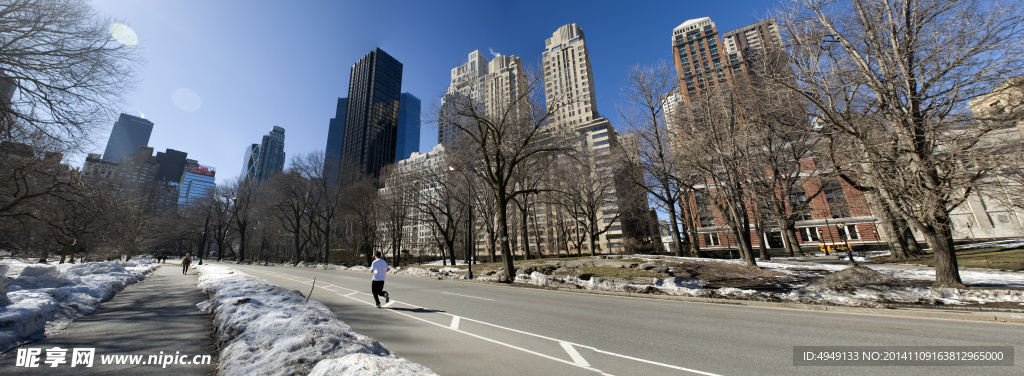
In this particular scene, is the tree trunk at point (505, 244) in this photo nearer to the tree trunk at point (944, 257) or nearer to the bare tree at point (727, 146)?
the bare tree at point (727, 146)

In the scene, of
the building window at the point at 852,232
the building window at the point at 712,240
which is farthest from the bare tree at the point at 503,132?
the building window at the point at 852,232

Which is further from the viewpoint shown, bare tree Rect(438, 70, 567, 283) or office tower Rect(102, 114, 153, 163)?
office tower Rect(102, 114, 153, 163)

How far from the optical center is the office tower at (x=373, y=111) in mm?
126188

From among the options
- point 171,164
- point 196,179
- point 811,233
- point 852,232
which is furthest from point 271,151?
point 852,232

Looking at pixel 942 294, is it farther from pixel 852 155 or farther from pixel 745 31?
pixel 745 31

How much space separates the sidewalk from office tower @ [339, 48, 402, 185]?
110 metres

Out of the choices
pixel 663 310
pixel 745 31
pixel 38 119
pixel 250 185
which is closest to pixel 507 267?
pixel 663 310

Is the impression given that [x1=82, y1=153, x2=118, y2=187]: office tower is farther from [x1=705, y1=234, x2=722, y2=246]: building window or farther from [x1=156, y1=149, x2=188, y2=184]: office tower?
[x1=156, y1=149, x2=188, y2=184]: office tower

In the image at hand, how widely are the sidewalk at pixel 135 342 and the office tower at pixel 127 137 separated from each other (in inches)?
6204

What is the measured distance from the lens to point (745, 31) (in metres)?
97.6

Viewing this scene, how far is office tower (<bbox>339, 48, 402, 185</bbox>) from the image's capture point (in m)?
126

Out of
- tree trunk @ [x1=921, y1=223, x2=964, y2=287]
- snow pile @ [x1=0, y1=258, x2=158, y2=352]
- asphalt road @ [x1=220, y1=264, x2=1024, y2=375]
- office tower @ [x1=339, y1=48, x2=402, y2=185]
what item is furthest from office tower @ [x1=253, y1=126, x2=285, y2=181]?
tree trunk @ [x1=921, y1=223, x2=964, y2=287]

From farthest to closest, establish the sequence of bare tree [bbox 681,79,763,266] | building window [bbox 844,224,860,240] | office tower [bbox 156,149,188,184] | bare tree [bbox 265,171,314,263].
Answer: office tower [bbox 156,149,188,184] → building window [bbox 844,224,860,240] → bare tree [bbox 265,171,314,263] → bare tree [bbox 681,79,763,266]

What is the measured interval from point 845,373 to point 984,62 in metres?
11.1
